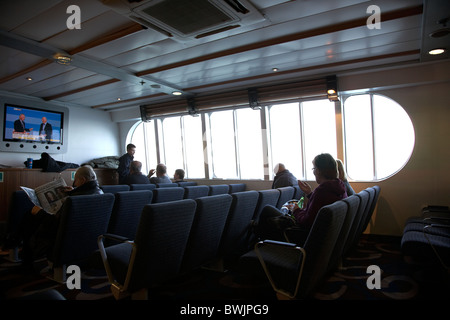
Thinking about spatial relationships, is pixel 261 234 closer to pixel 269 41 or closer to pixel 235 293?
pixel 235 293

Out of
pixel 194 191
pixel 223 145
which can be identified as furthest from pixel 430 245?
pixel 223 145

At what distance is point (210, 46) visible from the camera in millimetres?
3994

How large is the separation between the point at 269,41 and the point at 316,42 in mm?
627

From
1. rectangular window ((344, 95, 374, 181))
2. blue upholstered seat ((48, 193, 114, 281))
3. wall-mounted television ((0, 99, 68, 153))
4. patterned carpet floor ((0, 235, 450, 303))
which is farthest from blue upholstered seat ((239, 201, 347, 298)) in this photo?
wall-mounted television ((0, 99, 68, 153))

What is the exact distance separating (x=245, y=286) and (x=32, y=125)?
231 inches

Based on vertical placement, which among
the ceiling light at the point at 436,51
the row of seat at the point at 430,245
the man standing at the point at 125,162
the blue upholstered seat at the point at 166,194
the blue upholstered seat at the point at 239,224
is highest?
the ceiling light at the point at 436,51

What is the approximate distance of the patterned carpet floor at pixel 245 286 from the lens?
2463mm

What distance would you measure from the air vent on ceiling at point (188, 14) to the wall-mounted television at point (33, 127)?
14.7 feet

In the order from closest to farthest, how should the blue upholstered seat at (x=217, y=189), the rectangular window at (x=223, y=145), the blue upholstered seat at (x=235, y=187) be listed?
the blue upholstered seat at (x=217, y=189), the blue upholstered seat at (x=235, y=187), the rectangular window at (x=223, y=145)

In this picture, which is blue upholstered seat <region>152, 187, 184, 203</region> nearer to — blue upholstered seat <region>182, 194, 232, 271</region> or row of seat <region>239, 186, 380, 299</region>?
blue upholstered seat <region>182, 194, 232, 271</region>

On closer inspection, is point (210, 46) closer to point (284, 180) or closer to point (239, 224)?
point (284, 180)

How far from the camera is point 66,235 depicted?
8.55 ft

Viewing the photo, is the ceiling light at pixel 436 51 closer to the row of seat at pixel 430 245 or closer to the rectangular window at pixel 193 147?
the row of seat at pixel 430 245

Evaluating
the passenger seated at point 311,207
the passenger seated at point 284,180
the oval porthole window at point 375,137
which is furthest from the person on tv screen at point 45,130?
the oval porthole window at point 375,137
